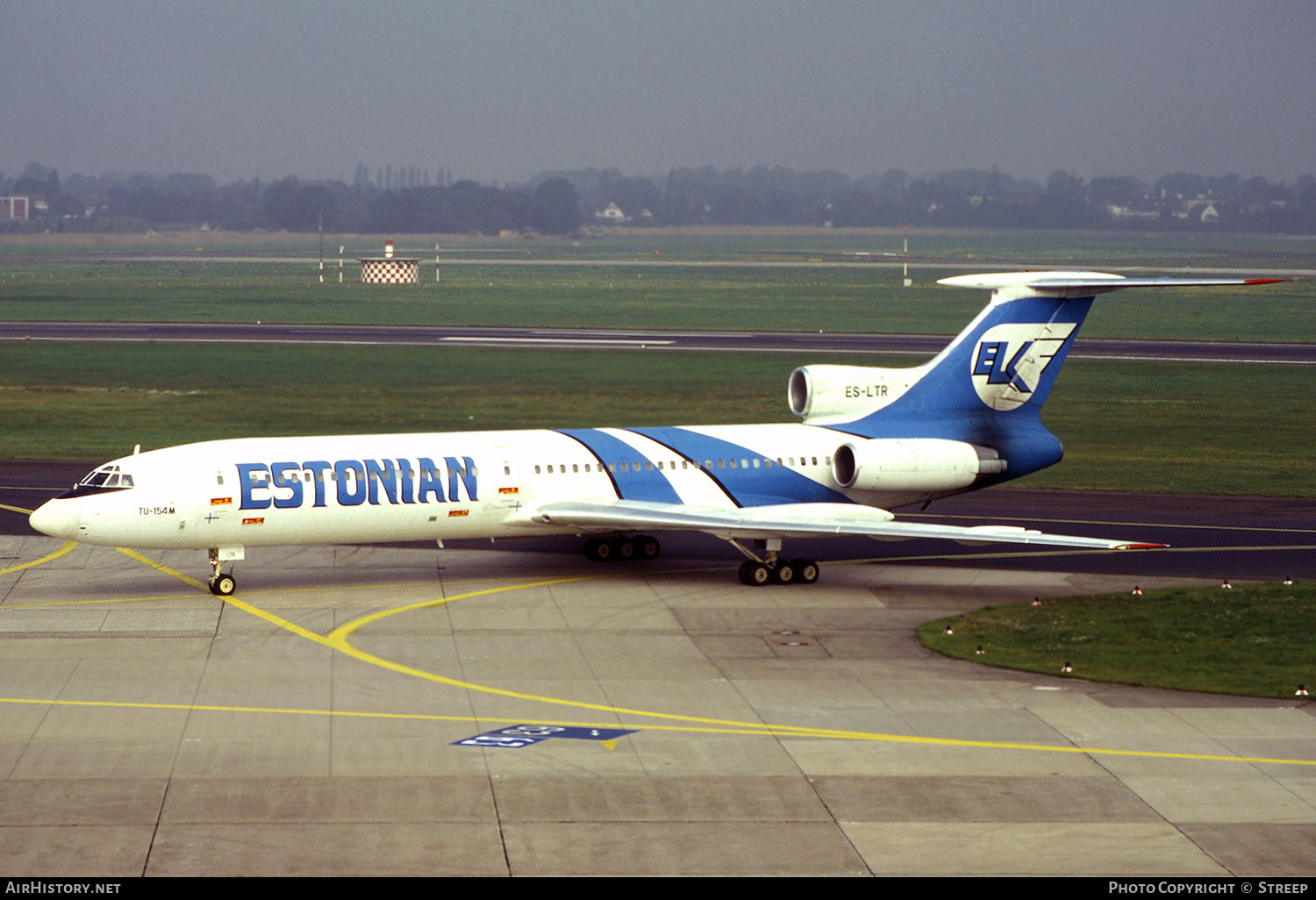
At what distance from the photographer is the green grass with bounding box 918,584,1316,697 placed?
28.7m

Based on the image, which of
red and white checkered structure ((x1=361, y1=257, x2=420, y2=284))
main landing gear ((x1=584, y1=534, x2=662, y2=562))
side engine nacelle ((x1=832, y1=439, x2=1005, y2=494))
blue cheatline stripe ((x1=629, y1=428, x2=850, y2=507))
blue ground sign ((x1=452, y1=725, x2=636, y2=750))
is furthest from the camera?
red and white checkered structure ((x1=361, y1=257, x2=420, y2=284))

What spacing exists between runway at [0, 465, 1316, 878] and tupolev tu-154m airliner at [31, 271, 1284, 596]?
5.19 feet

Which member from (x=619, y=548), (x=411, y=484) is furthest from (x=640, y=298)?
(x=411, y=484)

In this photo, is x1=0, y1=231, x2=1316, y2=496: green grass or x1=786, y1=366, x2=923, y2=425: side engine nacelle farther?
x1=0, y1=231, x2=1316, y2=496: green grass

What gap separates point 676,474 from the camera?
37688 mm

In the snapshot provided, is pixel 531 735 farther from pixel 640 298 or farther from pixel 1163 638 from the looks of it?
pixel 640 298

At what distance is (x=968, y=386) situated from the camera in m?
39.8

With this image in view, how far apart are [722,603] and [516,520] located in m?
5.26

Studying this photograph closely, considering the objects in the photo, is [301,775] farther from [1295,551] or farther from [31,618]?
[1295,551]

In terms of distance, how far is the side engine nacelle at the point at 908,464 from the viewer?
38188mm

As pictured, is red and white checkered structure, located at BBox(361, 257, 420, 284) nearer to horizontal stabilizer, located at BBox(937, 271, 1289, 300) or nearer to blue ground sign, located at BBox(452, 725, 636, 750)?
horizontal stabilizer, located at BBox(937, 271, 1289, 300)

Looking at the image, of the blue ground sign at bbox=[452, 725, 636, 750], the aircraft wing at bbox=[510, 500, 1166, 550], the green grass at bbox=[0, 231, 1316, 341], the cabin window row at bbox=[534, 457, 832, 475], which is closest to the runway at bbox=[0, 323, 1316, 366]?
the green grass at bbox=[0, 231, 1316, 341]
